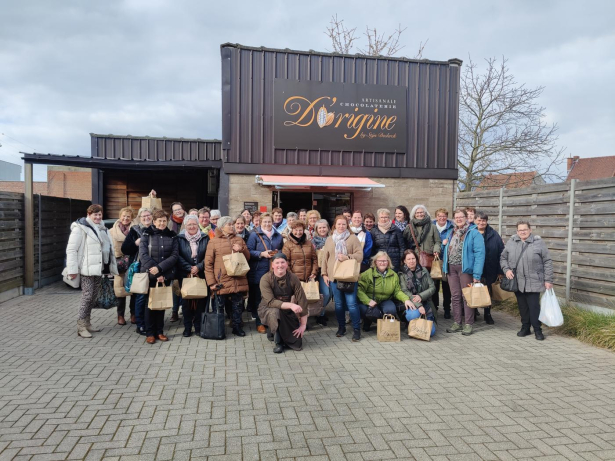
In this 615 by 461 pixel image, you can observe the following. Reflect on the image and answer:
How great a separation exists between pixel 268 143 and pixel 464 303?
6.95m

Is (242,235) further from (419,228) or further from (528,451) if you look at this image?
(528,451)

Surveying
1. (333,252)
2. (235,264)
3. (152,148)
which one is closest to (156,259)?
(235,264)

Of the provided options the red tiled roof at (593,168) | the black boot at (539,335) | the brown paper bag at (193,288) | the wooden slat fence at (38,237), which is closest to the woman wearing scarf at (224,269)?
the brown paper bag at (193,288)

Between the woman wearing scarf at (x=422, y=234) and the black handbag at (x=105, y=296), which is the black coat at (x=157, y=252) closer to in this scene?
the black handbag at (x=105, y=296)

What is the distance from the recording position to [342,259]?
19.5 ft

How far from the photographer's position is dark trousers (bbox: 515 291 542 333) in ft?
19.9

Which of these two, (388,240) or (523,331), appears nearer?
(523,331)

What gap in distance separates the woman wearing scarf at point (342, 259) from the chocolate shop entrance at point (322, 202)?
5719 mm

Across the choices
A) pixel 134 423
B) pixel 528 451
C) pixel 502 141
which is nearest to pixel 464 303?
pixel 528 451

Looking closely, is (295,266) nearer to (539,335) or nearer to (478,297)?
(478,297)

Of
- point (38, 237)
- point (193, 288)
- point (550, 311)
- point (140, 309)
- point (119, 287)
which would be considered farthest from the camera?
point (38, 237)

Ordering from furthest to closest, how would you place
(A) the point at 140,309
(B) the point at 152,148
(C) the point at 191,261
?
(B) the point at 152,148
(C) the point at 191,261
(A) the point at 140,309

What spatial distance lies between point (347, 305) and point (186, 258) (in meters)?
2.37

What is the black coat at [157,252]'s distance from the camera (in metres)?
5.73
